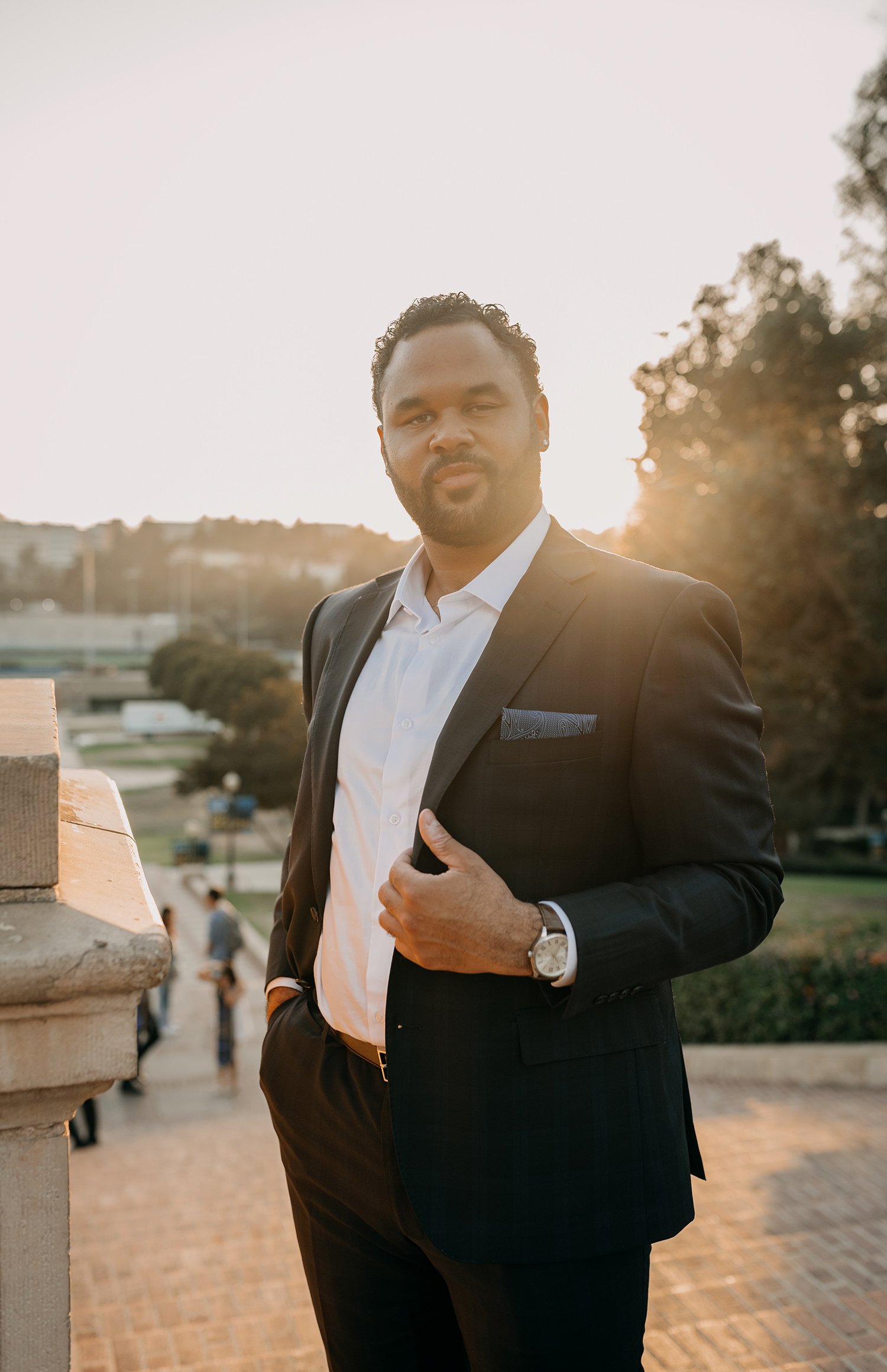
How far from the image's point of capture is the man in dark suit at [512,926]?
1.59m

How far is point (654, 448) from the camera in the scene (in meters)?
11.9

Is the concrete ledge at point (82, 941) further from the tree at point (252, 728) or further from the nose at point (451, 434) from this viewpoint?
the tree at point (252, 728)

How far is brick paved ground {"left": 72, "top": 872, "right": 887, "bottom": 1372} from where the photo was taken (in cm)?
366

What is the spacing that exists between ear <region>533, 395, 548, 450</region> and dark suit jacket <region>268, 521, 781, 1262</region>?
40 centimetres

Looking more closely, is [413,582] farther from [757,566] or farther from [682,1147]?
[757,566]

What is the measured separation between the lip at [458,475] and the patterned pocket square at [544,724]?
1.40 feet

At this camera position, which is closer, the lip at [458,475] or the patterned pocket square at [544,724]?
the patterned pocket square at [544,724]

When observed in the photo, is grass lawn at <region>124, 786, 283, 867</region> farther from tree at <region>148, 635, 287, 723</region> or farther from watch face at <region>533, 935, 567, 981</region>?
watch face at <region>533, 935, 567, 981</region>

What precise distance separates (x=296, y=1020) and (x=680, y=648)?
3.13 ft

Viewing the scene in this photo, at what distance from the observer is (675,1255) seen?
4.25 metres

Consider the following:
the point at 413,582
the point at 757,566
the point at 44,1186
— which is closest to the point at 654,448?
the point at 757,566

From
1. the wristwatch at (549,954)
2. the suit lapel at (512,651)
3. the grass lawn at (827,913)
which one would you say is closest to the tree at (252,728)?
the grass lawn at (827,913)

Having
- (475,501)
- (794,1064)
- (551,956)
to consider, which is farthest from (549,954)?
(794,1064)

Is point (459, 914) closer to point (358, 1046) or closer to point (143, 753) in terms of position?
point (358, 1046)
